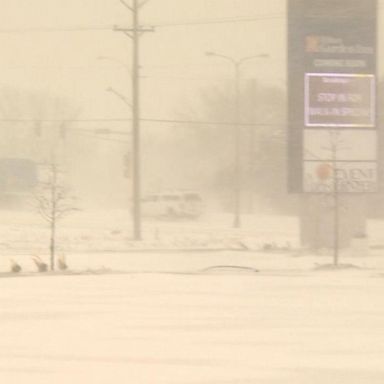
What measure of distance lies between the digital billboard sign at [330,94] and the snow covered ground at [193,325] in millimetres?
7628

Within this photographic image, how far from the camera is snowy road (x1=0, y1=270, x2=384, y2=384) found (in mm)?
10164

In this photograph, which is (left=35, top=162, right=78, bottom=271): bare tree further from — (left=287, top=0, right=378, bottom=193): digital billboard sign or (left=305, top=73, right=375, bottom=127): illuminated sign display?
(left=305, top=73, right=375, bottom=127): illuminated sign display

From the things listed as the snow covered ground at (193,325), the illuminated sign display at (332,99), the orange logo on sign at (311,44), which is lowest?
the snow covered ground at (193,325)

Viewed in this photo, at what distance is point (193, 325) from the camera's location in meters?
13.5

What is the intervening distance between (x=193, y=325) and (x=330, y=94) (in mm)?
22207

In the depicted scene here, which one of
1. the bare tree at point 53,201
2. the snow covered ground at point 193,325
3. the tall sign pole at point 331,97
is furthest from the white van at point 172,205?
the snow covered ground at point 193,325

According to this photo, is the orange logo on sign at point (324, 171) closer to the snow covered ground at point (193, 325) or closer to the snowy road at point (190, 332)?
the snow covered ground at point (193, 325)

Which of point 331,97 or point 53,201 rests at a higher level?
point 331,97

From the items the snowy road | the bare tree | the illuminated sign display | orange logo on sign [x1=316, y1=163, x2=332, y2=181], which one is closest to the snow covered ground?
the snowy road

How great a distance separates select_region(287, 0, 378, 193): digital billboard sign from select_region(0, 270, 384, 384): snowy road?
48.5 feet

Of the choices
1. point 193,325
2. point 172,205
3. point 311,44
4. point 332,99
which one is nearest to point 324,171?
point 332,99

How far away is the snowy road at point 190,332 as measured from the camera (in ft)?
33.3

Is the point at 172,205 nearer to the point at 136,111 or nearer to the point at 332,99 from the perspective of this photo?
the point at 136,111

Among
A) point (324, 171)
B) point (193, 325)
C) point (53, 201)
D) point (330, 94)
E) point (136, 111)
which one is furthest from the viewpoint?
point (136, 111)
